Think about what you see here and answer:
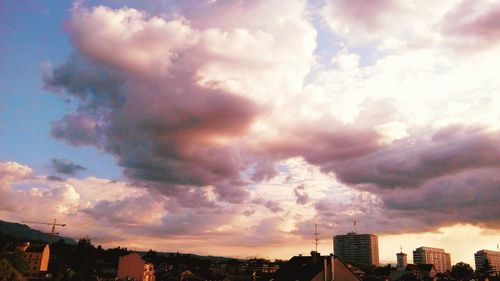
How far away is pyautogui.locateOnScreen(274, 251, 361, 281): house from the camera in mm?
57594

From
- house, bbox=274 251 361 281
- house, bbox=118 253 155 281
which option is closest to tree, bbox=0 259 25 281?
house, bbox=274 251 361 281

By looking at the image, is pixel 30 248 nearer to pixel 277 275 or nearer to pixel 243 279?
pixel 243 279

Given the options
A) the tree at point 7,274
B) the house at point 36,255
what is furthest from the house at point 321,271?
the house at point 36,255

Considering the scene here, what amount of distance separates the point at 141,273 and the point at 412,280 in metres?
74.9

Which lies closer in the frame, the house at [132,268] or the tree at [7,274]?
the tree at [7,274]

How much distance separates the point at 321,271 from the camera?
57.9m

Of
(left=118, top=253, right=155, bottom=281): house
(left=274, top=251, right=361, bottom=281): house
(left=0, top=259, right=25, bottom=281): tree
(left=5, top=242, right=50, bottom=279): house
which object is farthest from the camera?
(left=5, top=242, right=50, bottom=279): house

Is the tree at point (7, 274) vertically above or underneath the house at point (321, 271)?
underneath

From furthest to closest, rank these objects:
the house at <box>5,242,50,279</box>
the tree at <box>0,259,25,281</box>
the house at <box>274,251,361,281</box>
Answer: the house at <box>5,242,50,279</box>, the house at <box>274,251,361,281</box>, the tree at <box>0,259,25,281</box>

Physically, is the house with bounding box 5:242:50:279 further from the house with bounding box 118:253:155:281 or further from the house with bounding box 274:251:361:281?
the house with bounding box 274:251:361:281

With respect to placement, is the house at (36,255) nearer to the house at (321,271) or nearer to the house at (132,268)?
the house at (132,268)

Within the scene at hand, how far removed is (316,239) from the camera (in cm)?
7350

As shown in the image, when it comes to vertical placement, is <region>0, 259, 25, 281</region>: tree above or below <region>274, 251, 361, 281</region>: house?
below

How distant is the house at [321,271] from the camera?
5759cm
